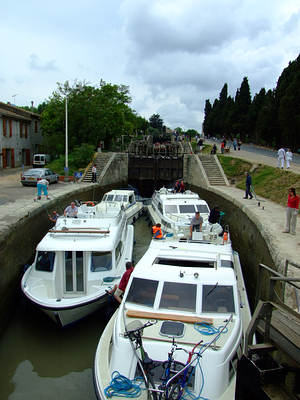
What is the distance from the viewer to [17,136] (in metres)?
33.2

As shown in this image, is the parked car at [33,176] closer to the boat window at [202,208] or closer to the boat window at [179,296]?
the boat window at [202,208]

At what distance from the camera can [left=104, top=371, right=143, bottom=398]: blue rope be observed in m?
4.73

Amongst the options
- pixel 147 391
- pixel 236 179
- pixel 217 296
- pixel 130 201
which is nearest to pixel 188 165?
pixel 236 179

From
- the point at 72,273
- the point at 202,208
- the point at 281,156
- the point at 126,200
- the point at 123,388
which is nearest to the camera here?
the point at 123,388

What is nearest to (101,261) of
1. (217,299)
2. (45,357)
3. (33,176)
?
(45,357)

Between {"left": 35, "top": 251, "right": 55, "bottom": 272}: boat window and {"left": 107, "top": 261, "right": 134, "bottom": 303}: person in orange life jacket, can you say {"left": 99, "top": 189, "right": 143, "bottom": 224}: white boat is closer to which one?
{"left": 35, "top": 251, "right": 55, "bottom": 272}: boat window

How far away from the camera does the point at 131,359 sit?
512 centimetres

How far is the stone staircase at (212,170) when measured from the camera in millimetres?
23297

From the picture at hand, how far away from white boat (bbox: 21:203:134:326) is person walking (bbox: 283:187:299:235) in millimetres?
5050

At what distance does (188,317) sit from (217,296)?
79cm

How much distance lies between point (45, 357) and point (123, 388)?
11.1 ft

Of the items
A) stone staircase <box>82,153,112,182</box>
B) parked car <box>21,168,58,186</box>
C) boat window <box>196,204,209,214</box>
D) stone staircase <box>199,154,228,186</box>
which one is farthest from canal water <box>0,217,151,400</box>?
stone staircase <box>82,153,112,182</box>

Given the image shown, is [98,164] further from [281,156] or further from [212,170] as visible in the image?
[281,156]

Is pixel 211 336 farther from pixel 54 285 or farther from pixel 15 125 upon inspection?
pixel 15 125
